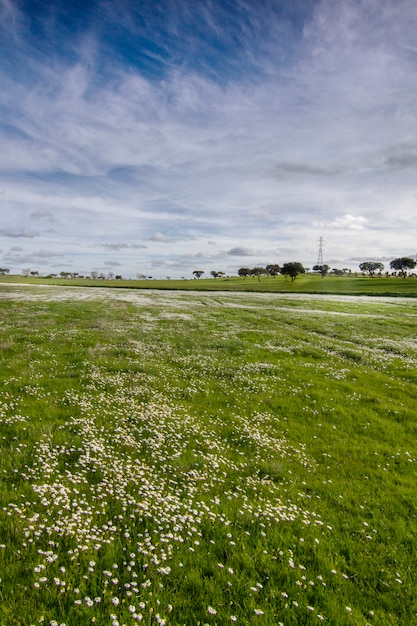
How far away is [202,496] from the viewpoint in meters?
8.60

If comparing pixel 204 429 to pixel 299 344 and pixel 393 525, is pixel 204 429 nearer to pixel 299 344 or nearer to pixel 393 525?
pixel 393 525

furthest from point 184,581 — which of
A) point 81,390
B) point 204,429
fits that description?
point 81,390

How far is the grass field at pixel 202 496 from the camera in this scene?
5.71 meters

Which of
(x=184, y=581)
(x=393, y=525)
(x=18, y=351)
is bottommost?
(x=393, y=525)

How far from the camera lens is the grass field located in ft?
18.7

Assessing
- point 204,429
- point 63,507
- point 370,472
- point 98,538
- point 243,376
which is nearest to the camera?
point 98,538

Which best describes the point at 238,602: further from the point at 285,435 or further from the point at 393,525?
the point at 285,435

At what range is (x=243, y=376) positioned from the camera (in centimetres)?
1933

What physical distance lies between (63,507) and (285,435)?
819 cm

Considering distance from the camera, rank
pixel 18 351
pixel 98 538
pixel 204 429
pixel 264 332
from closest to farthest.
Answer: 1. pixel 98 538
2. pixel 204 429
3. pixel 18 351
4. pixel 264 332

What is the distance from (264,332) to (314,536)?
27708 mm

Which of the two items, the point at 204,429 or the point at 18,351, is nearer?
the point at 204,429

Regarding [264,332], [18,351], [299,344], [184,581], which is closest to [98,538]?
[184,581]

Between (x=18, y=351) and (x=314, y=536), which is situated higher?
(x=18, y=351)
